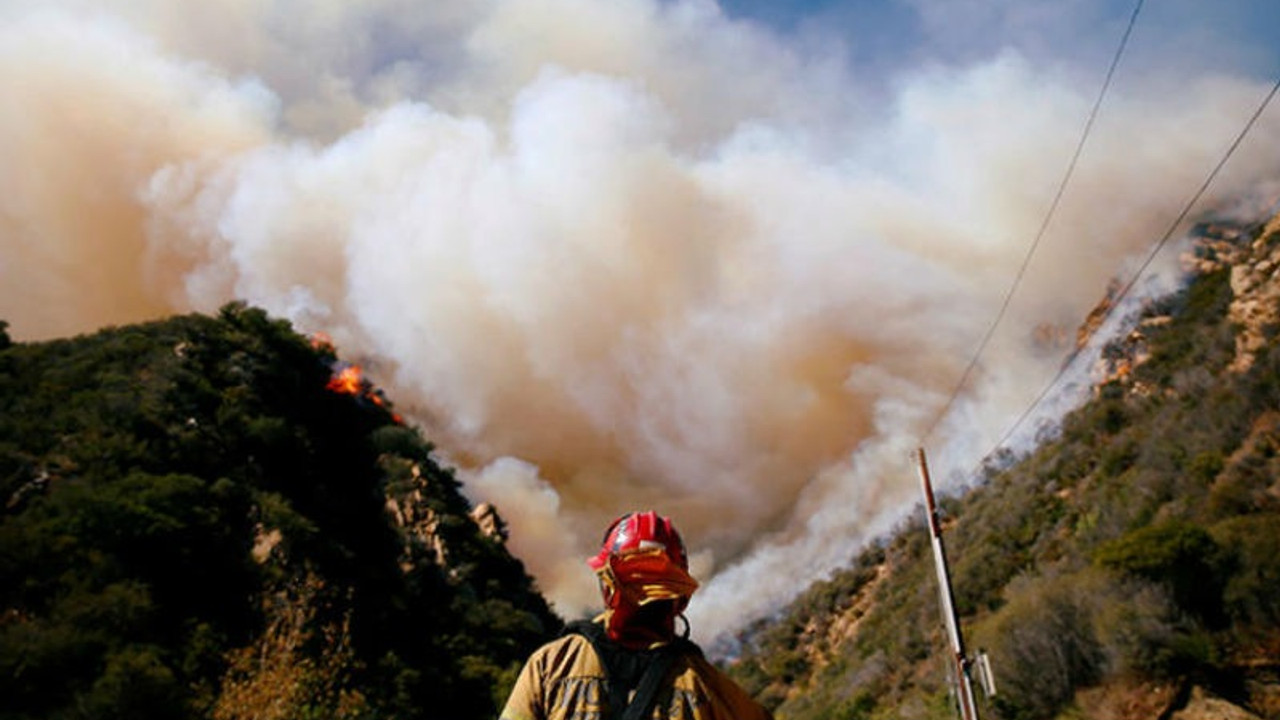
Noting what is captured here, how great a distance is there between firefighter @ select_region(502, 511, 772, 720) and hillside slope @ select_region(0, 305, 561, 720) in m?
14.2

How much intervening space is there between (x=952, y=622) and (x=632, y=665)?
545 inches

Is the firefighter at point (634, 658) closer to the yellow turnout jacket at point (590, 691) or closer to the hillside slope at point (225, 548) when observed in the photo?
the yellow turnout jacket at point (590, 691)

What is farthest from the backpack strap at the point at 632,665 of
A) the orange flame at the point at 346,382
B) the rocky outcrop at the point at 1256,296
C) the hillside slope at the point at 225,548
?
the orange flame at the point at 346,382

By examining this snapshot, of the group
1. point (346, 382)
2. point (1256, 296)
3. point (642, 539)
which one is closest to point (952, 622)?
point (642, 539)

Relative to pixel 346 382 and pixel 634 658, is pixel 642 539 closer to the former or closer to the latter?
pixel 634 658

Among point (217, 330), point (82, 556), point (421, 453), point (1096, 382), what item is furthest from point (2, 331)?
point (1096, 382)

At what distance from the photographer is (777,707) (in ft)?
168

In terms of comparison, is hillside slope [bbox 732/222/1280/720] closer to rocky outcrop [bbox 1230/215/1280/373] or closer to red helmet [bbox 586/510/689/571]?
rocky outcrop [bbox 1230/215/1280/373]

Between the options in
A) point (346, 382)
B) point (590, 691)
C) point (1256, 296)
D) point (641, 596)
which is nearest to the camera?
point (590, 691)

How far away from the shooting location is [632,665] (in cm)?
279

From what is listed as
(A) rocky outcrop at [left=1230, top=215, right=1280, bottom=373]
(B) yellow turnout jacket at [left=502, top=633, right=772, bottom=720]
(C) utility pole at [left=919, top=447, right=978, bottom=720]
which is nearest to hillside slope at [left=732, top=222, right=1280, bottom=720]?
(A) rocky outcrop at [left=1230, top=215, right=1280, bottom=373]

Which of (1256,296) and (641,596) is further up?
(1256,296)

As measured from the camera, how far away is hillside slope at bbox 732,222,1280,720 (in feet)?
53.6

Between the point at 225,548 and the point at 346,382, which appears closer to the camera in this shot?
the point at 225,548
